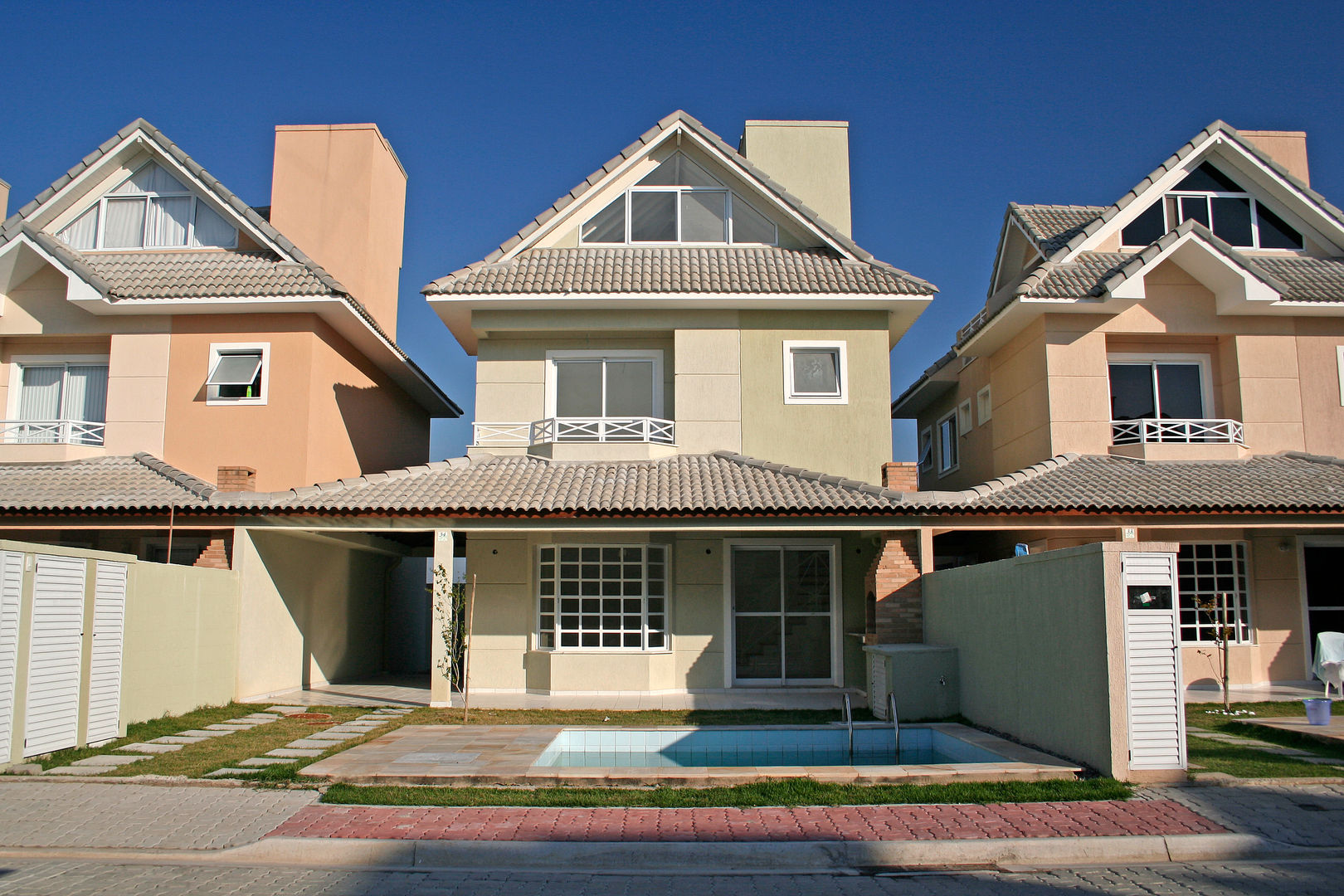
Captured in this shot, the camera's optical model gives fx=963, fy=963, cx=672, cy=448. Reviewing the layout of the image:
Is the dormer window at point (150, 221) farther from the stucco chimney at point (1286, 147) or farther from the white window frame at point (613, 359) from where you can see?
the stucco chimney at point (1286, 147)

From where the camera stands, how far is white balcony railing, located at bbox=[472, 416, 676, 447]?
56.4 feet

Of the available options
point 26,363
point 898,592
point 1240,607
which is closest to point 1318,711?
point 898,592

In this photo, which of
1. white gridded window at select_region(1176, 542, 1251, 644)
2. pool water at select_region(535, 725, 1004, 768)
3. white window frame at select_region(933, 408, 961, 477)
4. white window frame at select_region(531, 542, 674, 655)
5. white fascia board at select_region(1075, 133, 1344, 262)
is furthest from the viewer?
white window frame at select_region(933, 408, 961, 477)

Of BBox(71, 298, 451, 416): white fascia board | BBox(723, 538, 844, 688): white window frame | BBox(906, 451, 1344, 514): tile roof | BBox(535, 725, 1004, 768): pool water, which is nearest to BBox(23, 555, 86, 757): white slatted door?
BBox(535, 725, 1004, 768): pool water

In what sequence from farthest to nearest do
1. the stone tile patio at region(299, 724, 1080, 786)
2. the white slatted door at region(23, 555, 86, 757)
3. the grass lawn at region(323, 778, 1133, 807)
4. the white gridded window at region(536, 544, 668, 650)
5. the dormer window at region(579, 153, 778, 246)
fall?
the dormer window at region(579, 153, 778, 246), the white gridded window at region(536, 544, 668, 650), the white slatted door at region(23, 555, 86, 757), the stone tile patio at region(299, 724, 1080, 786), the grass lawn at region(323, 778, 1133, 807)

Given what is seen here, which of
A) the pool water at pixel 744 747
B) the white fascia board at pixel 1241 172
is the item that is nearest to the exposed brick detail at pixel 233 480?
the pool water at pixel 744 747

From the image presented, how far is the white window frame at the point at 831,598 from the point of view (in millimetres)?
16375

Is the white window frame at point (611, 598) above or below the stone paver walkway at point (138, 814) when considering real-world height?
above

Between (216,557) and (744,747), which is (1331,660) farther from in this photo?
(216,557)

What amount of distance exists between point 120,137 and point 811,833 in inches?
722

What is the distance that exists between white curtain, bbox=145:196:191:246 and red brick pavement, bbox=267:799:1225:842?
574 inches

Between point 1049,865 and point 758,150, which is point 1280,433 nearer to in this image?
point 758,150

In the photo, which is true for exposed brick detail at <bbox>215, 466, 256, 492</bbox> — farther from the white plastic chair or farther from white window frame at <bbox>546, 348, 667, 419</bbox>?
the white plastic chair

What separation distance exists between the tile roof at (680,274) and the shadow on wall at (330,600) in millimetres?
5258
